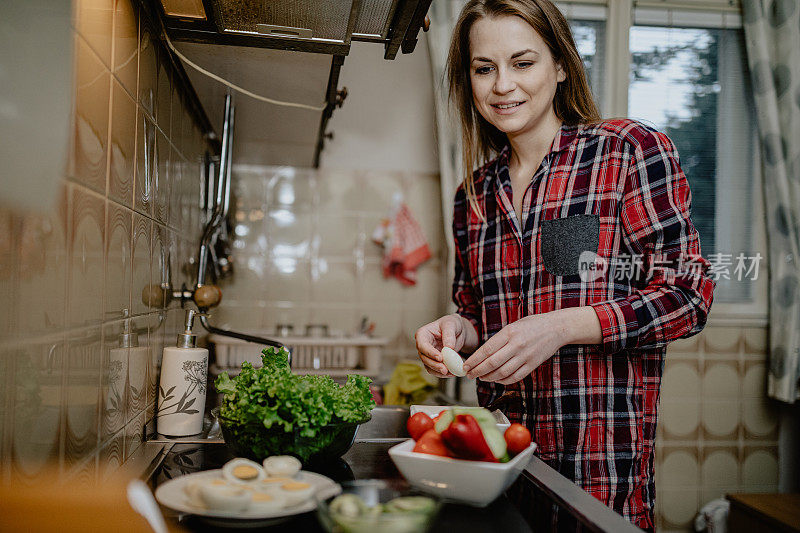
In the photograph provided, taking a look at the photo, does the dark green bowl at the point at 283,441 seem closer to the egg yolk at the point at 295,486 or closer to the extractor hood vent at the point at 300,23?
the egg yolk at the point at 295,486

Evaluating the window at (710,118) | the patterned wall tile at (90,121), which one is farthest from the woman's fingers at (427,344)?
the window at (710,118)

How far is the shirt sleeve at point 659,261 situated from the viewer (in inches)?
40.4

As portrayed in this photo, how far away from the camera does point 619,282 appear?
115cm

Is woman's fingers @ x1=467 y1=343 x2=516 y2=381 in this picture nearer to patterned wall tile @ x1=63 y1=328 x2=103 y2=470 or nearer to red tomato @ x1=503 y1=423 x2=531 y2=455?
red tomato @ x1=503 y1=423 x2=531 y2=455

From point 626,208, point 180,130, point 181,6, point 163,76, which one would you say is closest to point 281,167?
point 180,130

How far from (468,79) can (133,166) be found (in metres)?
0.75

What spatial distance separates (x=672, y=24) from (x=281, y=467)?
258 centimetres

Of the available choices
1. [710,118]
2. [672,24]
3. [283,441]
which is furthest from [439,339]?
[672,24]

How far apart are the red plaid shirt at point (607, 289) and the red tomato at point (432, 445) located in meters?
0.41

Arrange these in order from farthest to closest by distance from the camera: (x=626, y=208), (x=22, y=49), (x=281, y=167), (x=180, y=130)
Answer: (x=281, y=167), (x=180, y=130), (x=626, y=208), (x=22, y=49)

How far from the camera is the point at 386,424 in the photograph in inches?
51.5

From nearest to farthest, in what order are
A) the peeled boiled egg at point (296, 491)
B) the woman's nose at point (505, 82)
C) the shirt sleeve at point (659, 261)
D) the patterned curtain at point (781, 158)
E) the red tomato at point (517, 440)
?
the peeled boiled egg at point (296, 491) → the red tomato at point (517, 440) → the shirt sleeve at point (659, 261) → the woman's nose at point (505, 82) → the patterned curtain at point (781, 158)

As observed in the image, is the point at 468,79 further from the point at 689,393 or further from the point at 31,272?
the point at 689,393

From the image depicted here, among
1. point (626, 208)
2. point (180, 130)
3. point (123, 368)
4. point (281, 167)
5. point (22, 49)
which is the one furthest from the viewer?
point (281, 167)
